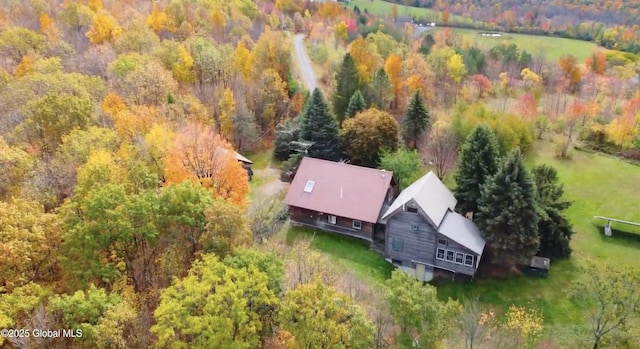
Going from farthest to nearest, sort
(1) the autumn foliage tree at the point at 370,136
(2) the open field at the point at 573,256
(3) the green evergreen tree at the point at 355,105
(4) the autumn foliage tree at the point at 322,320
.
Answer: (3) the green evergreen tree at the point at 355,105, (1) the autumn foliage tree at the point at 370,136, (2) the open field at the point at 573,256, (4) the autumn foliage tree at the point at 322,320

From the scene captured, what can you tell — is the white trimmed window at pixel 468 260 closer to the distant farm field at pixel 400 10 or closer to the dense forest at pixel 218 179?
the dense forest at pixel 218 179

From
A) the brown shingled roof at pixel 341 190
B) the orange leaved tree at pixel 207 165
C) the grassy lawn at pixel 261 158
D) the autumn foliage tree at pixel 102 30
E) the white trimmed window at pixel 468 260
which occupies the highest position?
the autumn foliage tree at pixel 102 30

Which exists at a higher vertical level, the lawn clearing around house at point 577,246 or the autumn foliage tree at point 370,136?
the autumn foliage tree at point 370,136

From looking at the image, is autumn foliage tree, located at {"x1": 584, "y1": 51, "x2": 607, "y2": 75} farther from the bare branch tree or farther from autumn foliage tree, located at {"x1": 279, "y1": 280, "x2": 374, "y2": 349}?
autumn foliage tree, located at {"x1": 279, "y1": 280, "x2": 374, "y2": 349}

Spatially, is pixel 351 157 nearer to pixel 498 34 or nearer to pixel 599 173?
pixel 599 173

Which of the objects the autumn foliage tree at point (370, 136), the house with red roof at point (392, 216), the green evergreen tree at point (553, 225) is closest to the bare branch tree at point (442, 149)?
the autumn foliage tree at point (370, 136)

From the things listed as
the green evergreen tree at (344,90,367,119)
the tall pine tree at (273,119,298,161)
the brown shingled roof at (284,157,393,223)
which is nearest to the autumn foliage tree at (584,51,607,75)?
the green evergreen tree at (344,90,367,119)

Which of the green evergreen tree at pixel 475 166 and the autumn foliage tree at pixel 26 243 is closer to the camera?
the autumn foliage tree at pixel 26 243
